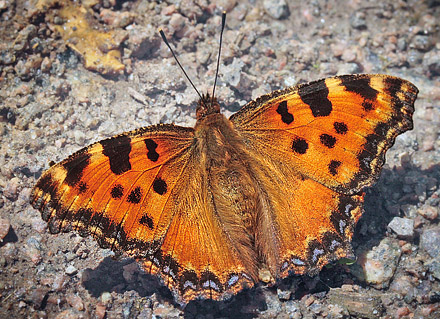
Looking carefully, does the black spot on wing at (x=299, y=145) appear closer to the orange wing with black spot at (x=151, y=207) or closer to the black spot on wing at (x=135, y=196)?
the orange wing with black spot at (x=151, y=207)

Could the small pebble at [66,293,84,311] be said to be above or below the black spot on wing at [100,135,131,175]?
below

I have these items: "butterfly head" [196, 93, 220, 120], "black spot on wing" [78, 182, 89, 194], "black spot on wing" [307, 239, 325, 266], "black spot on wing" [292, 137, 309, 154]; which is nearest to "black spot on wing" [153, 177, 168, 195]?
"black spot on wing" [78, 182, 89, 194]

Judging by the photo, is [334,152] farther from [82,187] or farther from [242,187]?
[82,187]

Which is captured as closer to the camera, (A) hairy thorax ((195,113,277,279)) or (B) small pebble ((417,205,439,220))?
(A) hairy thorax ((195,113,277,279))

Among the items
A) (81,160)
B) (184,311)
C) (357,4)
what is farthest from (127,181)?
(357,4)

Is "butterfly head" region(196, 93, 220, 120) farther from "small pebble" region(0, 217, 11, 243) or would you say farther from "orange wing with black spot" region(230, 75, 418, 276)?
"small pebble" region(0, 217, 11, 243)

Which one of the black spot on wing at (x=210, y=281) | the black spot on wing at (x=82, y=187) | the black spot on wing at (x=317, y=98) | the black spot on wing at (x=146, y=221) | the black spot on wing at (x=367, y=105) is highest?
the black spot on wing at (x=317, y=98)

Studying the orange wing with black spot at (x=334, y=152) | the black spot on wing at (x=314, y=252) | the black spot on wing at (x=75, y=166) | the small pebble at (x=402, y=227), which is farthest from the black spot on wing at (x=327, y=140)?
the black spot on wing at (x=75, y=166)
